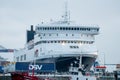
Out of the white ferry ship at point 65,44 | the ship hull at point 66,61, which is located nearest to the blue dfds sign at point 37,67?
the ship hull at point 66,61

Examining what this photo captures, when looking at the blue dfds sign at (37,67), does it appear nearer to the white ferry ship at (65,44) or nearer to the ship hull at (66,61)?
the ship hull at (66,61)

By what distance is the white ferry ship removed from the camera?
85375 millimetres

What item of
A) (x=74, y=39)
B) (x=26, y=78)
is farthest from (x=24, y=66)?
(x=26, y=78)

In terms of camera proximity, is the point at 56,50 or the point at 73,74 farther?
the point at 56,50

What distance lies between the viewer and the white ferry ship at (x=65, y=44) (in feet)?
280

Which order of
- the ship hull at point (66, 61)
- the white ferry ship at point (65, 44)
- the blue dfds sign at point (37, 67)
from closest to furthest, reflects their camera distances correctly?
the blue dfds sign at point (37, 67) < the ship hull at point (66, 61) < the white ferry ship at point (65, 44)

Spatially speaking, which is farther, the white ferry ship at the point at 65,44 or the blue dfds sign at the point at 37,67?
the white ferry ship at the point at 65,44

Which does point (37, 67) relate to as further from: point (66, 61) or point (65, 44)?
point (65, 44)

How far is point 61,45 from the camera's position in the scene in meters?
86.6

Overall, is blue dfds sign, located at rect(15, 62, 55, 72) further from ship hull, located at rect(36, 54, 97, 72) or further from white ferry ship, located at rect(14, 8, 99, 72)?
white ferry ship, located at rect(14, 8, 99, 72)

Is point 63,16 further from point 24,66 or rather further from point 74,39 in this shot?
point 24,66

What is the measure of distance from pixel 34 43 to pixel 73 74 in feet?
113

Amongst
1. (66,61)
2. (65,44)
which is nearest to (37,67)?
(66,61)

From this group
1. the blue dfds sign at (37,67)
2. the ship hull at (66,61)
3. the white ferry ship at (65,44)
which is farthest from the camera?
the white ferry ship at (65,44)
